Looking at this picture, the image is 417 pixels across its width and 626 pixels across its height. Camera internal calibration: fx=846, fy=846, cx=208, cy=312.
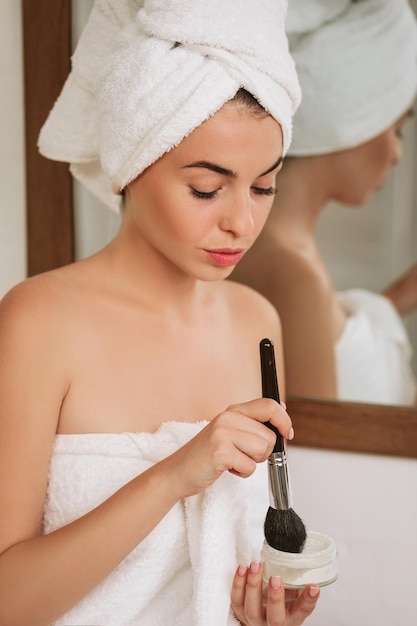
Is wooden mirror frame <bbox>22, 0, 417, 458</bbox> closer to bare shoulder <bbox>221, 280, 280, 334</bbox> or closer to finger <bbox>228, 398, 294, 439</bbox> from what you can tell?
bare shoulder <bbox>221, 280, 280, 334</bbox>

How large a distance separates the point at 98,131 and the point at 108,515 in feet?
1.51

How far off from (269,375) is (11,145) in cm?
69

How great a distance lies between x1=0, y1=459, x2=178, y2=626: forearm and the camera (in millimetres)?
851

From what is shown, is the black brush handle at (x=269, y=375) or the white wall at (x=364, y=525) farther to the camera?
the white wall at (x=364, y=525)

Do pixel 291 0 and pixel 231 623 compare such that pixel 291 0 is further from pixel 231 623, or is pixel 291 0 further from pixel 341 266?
pixel 231 623

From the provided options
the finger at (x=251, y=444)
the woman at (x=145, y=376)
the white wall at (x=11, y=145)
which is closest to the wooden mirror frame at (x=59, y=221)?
the white wall at (x=11, y=145)

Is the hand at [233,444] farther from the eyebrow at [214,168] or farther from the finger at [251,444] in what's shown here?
the eyebrow at [214,168]

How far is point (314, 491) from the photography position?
1378mm

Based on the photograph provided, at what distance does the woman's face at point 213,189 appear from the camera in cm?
90

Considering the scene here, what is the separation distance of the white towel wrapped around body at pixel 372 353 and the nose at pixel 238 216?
426 millimetres

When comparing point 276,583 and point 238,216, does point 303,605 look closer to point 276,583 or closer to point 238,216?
point 276,583

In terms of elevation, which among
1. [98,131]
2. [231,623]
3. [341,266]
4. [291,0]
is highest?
[291,0]

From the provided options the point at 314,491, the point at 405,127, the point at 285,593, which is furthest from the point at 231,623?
the point at 405,127

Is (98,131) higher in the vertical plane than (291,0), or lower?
lower
